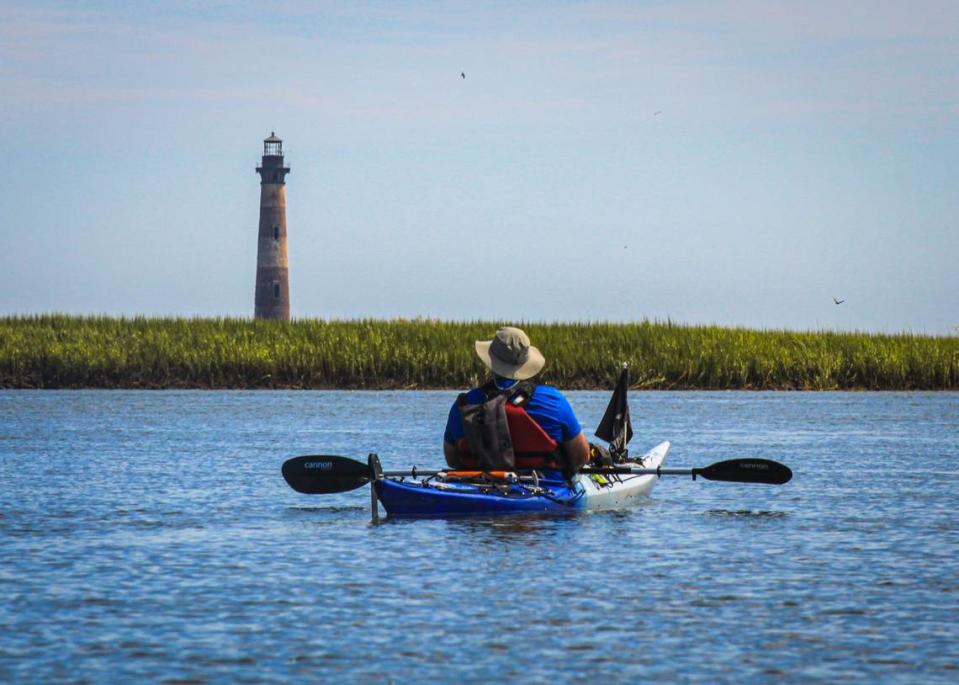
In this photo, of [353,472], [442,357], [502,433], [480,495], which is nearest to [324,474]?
[353,472]

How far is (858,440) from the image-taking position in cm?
2667

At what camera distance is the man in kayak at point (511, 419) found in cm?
1350

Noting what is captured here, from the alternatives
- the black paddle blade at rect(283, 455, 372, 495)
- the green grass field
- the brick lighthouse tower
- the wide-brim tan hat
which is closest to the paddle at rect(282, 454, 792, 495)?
the black paddle blade at rect(283, 455, 372, 495)

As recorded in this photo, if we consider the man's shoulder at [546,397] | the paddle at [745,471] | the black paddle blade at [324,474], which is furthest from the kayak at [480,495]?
the paddle at [745,471]

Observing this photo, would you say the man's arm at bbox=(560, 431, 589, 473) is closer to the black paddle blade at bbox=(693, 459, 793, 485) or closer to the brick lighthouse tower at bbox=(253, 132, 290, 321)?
the black paddle blade at bbox=(693, 459, 793, 485)

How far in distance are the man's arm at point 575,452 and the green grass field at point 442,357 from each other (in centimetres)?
2683

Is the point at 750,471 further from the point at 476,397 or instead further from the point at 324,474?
the point at 324,474

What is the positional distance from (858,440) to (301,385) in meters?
19.7

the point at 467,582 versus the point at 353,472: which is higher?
the point at 353,472

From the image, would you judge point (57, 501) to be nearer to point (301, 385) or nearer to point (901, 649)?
point (901, 649)

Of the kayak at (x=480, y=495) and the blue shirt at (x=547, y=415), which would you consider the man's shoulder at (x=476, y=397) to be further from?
the kayak at (x=480, y=495)

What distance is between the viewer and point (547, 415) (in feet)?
45.1

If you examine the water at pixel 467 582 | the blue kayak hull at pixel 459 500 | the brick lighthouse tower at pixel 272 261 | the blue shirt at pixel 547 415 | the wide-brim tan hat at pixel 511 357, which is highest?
the brick lighthouse tower at pixel 272 261

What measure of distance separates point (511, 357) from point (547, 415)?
645 millimetres
